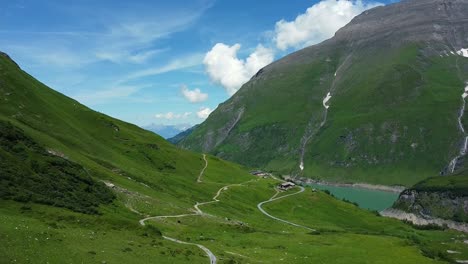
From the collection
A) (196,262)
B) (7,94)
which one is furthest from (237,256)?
(7,94)

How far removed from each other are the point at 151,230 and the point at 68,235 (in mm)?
15888

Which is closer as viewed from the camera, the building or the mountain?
the mountain

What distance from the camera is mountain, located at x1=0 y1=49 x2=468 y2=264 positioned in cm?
4462

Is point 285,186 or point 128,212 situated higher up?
point 285,186

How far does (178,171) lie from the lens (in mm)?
158625

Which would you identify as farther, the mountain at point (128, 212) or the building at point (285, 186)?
the building at point (285, 186)

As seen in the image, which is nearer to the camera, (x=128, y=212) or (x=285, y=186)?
(x=128, y=212)

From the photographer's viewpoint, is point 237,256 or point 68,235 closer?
point 68,235

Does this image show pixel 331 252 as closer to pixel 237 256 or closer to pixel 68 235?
pixel 237 256

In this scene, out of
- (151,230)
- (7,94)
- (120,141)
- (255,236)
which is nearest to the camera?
(151,230)

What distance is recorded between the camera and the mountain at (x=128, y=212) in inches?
1757

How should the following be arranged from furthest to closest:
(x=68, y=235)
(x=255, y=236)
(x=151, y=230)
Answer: (x=255, y=236) < (x=151, y=230) < (x=68, y=235)

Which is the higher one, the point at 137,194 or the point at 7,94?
the point at 7,94

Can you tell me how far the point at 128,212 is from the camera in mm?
74438
